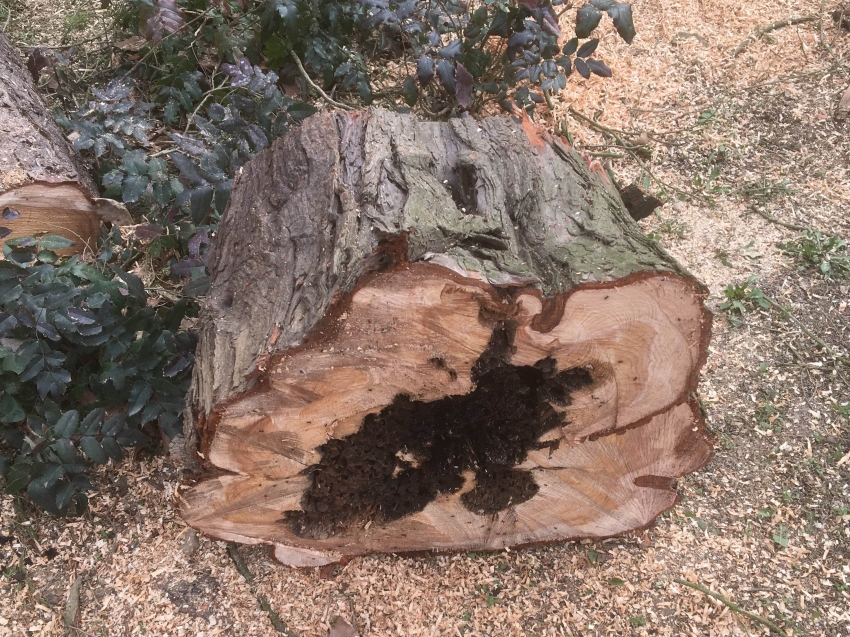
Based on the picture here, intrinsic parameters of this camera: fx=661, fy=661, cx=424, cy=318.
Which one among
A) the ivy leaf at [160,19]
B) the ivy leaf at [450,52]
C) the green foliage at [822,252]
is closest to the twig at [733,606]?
the green foliage at [822,252]

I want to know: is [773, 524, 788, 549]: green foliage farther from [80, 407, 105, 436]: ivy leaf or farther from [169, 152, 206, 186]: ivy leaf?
[169, 152, 206, 186]: ivy leaf

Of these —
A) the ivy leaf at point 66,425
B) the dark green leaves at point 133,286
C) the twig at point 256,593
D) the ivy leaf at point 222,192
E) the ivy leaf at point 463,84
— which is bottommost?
the twig at point 256,593

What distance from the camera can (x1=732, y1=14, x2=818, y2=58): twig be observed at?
359 cm

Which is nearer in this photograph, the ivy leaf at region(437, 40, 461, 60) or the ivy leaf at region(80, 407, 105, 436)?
the ivy leaf at region(80, 407, 105, 436)

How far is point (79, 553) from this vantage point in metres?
1.87

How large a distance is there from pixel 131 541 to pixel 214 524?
0.37 metres

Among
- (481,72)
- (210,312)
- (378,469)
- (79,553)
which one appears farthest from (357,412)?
(481,72)

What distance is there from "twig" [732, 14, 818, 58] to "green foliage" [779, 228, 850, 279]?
54.0 inches

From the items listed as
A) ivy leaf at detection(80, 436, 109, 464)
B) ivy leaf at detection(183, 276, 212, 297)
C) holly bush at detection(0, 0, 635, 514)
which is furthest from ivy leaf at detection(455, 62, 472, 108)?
ivy leaf at detection(80, 436, 109, 464)

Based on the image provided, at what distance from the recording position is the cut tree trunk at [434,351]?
4.37ft

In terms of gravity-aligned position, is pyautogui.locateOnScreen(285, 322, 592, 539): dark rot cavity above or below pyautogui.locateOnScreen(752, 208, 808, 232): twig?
below

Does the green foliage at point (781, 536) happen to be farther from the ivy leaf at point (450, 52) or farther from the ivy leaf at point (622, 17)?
A: the ivy leaf at point (450, 52)

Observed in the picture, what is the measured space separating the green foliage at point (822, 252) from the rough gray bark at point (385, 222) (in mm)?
1396

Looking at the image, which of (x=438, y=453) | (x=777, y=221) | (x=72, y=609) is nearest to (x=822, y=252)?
(x=777, y=221)
